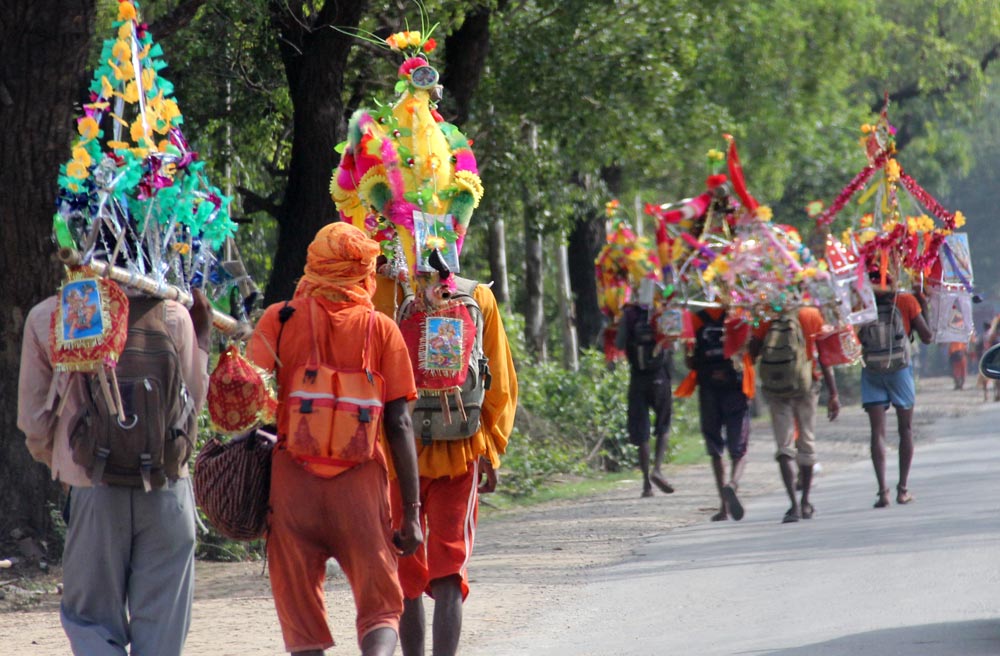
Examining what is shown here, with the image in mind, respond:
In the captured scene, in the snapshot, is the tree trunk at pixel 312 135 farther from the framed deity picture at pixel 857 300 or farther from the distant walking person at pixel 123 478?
the distant walking person at pixel 123 478

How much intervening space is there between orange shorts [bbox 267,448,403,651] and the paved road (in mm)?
2118

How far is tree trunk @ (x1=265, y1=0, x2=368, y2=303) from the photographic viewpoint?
11.6 metres

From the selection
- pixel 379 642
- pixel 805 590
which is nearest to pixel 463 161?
pixel 379 642

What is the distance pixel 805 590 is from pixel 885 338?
4.05 metres

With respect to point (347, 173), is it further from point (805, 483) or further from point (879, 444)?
point (879, 444)

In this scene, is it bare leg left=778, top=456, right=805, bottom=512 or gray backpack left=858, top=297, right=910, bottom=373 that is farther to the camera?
gray backpack left=858, top=297, right=910, bottom=373

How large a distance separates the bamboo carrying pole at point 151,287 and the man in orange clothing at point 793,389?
6348mm

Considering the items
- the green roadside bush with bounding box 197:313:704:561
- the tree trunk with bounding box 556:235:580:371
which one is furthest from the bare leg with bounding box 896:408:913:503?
the tree trunk with bounding box 556:235:580:371

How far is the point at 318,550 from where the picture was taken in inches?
200

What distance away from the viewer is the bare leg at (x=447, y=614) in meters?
5.66

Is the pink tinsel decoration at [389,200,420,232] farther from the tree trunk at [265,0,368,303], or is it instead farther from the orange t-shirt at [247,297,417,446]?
the tree trunk at [265,0,368,303]

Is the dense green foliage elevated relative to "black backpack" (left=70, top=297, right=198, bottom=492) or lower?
elevated

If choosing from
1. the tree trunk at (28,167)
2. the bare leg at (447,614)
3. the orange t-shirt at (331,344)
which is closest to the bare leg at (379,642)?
the bare leg at (447,614)

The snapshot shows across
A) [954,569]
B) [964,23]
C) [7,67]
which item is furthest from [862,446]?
[964,23]
